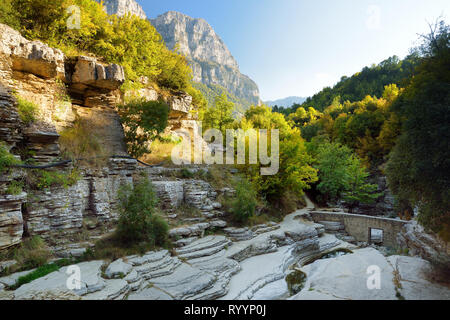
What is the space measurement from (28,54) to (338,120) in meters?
35.6

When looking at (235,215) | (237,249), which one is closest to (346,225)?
(235,215)

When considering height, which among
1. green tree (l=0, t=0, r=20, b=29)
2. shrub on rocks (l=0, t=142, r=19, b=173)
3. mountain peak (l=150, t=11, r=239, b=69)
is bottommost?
shrub on rocks (l=0, t=142, r=19, b=173)

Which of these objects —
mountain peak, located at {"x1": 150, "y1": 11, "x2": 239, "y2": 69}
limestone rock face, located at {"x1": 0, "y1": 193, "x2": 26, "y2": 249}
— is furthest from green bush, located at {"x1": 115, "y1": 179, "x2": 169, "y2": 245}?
mountain peak, located at {"x1": 150, "y1": 11, "x2": 239, "y2": 69}

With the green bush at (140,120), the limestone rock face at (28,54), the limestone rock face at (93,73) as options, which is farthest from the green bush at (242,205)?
the limestone rock face at (28,54)

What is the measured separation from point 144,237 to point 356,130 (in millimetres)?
30849

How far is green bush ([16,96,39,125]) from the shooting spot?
805 cm

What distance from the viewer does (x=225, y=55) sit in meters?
132

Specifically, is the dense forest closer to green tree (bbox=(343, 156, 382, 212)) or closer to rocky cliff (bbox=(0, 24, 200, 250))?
green tree (bbox=(343, 156, 382, 212))

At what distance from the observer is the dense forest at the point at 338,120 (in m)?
5.42

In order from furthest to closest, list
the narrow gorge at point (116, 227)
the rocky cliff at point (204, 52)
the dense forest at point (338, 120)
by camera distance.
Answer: the rocky cliff at point (204, 52), the narrow gorge at point (116, 227), the dense forest at point (338, 120)

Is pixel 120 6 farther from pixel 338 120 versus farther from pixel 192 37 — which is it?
pixel 338 120

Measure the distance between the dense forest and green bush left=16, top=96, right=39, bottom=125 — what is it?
13.0 ft

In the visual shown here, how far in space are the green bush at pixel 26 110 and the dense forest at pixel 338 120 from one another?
156 inches

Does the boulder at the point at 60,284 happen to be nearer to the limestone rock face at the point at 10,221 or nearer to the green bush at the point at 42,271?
the green bush at the point at 42,271
